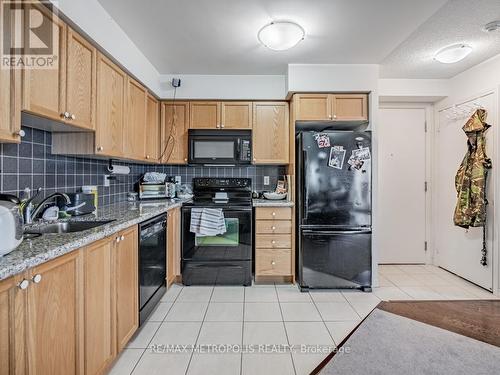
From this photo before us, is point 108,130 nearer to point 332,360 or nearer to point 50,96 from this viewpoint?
point 50,96

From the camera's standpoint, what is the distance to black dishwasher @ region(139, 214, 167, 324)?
197 centimetres

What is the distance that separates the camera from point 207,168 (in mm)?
3535

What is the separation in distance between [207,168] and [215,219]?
3.12ft

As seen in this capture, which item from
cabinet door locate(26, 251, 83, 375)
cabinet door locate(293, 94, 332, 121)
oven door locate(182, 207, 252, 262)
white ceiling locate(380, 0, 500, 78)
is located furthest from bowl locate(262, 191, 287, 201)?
cabinet door locate(26, 251, 83, 375)

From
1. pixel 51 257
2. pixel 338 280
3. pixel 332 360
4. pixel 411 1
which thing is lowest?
pixel 338 280

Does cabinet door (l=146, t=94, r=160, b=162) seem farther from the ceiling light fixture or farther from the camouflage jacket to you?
the camouflage jacket

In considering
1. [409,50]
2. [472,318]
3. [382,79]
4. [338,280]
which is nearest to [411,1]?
[409,50]

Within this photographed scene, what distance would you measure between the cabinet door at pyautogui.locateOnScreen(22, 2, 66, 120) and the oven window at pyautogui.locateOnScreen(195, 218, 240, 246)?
5.84 feet

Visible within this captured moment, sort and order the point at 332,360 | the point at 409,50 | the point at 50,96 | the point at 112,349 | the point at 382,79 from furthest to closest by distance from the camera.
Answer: the point at 382,79 < the point at 409,50 < the point at 112,349 < the point at 50,96 < the point at 332,360

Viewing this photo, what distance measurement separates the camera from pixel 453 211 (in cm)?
320

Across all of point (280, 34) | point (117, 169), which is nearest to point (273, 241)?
point (117, 169)

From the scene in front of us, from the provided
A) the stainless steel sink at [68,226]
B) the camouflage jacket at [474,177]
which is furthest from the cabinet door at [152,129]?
the camouflage jacket at [474,177]

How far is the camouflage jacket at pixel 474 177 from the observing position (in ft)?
8.91

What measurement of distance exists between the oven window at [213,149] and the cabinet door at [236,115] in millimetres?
234
